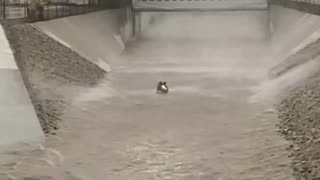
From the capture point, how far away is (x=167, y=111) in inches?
336

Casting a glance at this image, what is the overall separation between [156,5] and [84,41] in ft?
23.1

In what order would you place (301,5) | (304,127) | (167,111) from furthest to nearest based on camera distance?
1. (301,5)
2. (167,111)
3. (304,127)

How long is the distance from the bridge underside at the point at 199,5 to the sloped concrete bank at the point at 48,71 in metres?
8.22

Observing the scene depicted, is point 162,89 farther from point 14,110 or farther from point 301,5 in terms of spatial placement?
point 301,5

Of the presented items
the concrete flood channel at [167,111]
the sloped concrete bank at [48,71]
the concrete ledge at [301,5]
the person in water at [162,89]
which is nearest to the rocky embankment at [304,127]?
the concrete flood channel at [167,111]

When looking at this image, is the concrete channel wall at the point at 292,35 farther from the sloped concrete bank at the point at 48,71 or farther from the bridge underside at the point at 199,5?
the sloped concrete bank at the point at 48,71

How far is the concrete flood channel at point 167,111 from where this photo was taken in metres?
5.64

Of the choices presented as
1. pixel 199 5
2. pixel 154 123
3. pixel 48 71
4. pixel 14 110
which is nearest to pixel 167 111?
pixel 154 123

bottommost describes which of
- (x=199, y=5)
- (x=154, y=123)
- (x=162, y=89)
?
(x=199, y=5)

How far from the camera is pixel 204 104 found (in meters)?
9.05

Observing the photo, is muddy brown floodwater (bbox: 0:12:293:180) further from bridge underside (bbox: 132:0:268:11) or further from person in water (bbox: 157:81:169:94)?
bridge underside (bbox: 132:0:268:11)

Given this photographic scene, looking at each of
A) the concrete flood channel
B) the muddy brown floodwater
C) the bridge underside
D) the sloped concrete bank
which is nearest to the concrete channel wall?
the concrete flood channel

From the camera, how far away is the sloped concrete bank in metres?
7.65

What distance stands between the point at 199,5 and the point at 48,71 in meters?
11.0
